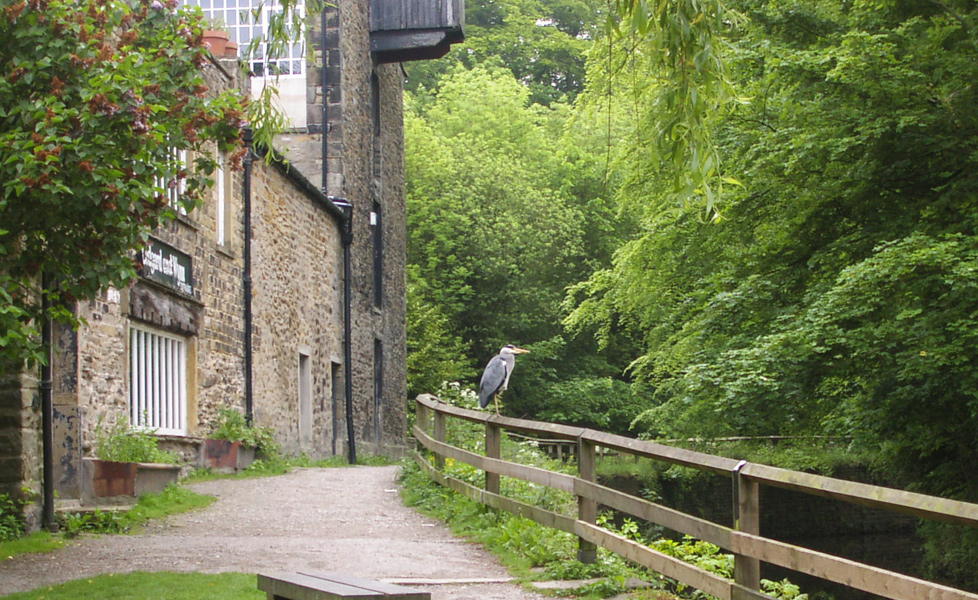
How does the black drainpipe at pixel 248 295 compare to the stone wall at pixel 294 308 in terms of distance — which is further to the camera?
the stone wall at pixel 294 308

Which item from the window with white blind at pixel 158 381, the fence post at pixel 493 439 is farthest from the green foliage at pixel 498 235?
the fence post at pixel 493 439

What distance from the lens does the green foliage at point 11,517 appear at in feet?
28.4

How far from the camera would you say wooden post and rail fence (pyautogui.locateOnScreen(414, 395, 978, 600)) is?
4.54 m

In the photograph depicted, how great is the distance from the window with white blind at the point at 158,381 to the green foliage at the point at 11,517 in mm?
3768

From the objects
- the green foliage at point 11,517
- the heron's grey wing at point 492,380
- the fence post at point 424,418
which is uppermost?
the heron's grey wing at point 492,380

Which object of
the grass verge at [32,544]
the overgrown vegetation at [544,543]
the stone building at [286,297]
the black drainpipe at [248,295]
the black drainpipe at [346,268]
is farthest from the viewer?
the black drainpipe at [346,268]

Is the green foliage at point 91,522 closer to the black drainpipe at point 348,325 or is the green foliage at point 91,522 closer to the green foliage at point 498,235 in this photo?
the black drainpipe at point 348,325

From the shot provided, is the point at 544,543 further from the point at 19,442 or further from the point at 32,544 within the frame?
the point at 19,442

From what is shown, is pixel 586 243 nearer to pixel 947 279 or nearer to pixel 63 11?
pixel 947 279

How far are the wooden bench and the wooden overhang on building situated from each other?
2078 cm

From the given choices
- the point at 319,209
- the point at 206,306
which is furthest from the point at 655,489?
the point at 206,306

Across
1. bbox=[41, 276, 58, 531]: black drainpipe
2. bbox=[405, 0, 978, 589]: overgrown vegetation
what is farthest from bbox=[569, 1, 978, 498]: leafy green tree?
bbox=[41, 276, 58, 531]: black drainpipe

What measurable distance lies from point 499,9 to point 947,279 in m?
39.6

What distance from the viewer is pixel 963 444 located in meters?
15.0
